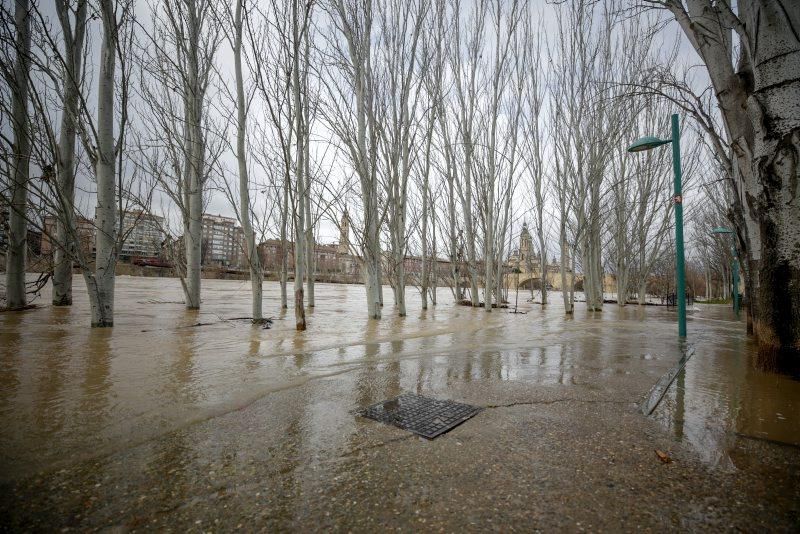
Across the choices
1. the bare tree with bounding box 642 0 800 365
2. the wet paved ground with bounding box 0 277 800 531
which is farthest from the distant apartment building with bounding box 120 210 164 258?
the bare tree with bounding box 642 0 800 365

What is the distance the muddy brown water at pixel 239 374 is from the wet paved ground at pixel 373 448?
0.8 inches

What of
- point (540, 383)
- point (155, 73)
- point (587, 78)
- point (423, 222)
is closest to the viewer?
point (540, 383)

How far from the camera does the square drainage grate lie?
1829 millimetres

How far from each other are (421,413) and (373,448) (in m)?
0.52

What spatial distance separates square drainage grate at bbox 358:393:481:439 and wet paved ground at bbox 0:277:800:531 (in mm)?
77

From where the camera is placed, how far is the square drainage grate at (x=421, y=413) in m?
1.83

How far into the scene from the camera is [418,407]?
7.04 feet

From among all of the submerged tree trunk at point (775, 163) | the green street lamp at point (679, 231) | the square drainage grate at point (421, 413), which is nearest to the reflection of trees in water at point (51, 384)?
the square drainage grate at point (421, 413)

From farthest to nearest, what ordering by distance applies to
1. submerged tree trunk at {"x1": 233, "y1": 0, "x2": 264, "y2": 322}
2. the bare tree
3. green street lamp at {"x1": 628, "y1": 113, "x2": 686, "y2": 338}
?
submerged tree trunk at {"x1": 233, "y1": 0, "x2": 264, "y2": 322} → green street lamp at {"x1": 628, "y1": 113, "x2": 686, "y2": 338} → the bare tree

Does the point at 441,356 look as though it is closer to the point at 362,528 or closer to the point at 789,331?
the point at 362,528

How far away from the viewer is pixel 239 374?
9.08ft

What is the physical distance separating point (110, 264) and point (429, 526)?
5.66m

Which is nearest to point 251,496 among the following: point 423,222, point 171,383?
point 171,383

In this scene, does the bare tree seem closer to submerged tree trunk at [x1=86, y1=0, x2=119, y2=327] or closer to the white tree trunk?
the white tree trunk
